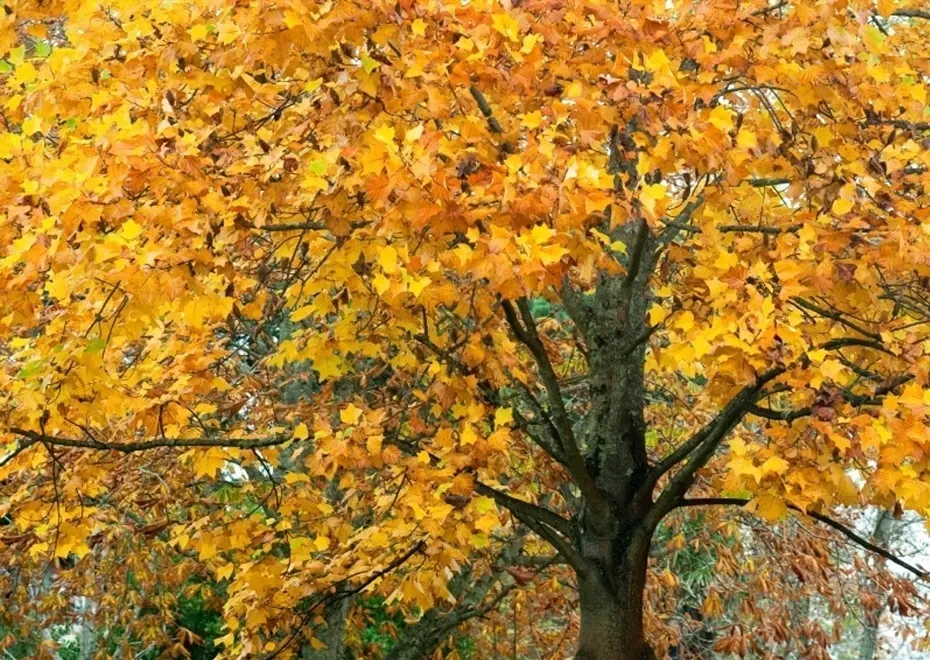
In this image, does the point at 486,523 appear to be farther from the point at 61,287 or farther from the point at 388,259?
the point at 61,287

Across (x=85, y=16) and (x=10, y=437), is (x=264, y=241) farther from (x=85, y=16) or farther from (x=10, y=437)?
(x=85, y=16)

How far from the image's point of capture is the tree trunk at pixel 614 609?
6105 mm

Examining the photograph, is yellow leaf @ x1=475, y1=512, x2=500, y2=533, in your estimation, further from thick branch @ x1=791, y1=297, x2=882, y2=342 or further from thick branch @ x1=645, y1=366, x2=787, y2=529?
thick branch @ x1=791, y1=297, x2=882, y2=342

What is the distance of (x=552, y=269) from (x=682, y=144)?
0.98m

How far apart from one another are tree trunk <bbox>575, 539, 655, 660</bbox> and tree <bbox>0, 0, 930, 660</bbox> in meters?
0.01

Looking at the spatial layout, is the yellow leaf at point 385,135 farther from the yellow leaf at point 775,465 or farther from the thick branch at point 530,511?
the thick branch at point 530,511

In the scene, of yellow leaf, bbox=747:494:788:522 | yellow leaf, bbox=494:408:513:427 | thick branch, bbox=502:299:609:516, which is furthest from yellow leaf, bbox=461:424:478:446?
yellow leaf, bbox=747:494:788:522

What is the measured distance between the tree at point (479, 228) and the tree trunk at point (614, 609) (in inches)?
0.6

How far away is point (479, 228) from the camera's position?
437 centimetres

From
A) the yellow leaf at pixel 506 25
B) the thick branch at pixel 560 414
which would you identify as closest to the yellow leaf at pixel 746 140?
the yellow leaf at pixel 506 25

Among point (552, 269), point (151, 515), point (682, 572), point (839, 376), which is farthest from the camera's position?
point (682, 572)

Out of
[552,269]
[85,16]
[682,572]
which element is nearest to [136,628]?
[85,16]

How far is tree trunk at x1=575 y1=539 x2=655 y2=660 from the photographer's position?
20.0 feet

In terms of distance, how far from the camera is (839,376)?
438 centimetres
